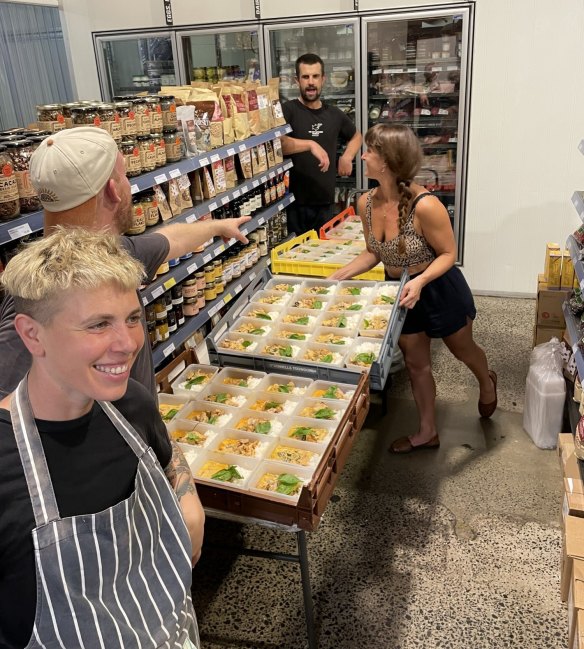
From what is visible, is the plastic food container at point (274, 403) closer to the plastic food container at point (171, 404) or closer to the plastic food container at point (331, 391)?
the plastic food container at point (331, 391)

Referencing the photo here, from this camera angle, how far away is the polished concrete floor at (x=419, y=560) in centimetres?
262

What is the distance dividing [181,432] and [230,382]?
1.35ft

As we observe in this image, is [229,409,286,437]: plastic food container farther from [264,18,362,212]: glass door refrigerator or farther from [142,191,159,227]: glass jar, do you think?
[264,18,362,212]: glass door refrigerator

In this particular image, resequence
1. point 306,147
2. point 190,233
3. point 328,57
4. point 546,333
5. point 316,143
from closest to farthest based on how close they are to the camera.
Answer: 1. point 190,233
2. point 546,333
3. point 306,147
4. point 316,143
5. point 328,57

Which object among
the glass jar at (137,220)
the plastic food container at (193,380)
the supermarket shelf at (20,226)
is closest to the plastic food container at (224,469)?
the plastic food container at (193,380)

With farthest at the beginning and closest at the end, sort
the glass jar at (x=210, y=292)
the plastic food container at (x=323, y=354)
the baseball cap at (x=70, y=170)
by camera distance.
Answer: the glass jar at (x=210, y=292)
the plastic food container at (x=323, y=354)
the baseball cap at (x=70, y=170)

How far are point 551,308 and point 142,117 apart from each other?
3.01 meters

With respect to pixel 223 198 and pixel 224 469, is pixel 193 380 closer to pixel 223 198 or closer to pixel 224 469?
pixel 224 469

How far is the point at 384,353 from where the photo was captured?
289cm

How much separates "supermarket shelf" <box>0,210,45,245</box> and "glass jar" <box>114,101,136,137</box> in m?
0.88

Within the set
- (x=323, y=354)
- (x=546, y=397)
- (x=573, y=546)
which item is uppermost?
(x=323, y=354)

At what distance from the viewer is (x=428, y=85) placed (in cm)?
616

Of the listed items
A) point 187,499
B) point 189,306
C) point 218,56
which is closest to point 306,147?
point 189,306

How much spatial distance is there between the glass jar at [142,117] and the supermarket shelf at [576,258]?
7.90 ft
